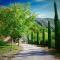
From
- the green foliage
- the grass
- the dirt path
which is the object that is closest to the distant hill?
the green foliage

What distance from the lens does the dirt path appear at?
4688 mm

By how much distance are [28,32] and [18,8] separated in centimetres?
33

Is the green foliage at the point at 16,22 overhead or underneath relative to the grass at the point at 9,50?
overhead

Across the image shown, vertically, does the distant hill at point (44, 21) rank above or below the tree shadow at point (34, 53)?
above

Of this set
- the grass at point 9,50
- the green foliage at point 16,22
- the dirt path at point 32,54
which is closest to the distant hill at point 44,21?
the green foliage at point 16,22

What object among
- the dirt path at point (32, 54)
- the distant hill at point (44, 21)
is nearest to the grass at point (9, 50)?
the dirt path at point (32, 54)

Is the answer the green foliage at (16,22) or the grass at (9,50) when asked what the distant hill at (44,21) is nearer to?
the green foliage at (16,22)

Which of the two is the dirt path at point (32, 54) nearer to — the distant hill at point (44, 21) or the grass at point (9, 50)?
the grass at point (9, 50)

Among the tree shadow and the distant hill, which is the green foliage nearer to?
the distant hill

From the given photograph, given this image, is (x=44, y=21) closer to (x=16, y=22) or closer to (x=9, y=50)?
(x=16, y=22)

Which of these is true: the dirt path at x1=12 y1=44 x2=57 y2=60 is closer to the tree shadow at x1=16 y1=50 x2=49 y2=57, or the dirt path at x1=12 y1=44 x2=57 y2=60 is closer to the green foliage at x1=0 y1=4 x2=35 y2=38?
the tree shadow at x1=16 y1=50 x2=49 y2=57

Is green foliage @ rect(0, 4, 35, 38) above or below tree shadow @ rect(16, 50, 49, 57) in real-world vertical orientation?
above

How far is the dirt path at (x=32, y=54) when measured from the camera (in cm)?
469

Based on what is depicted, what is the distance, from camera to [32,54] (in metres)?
4.71
